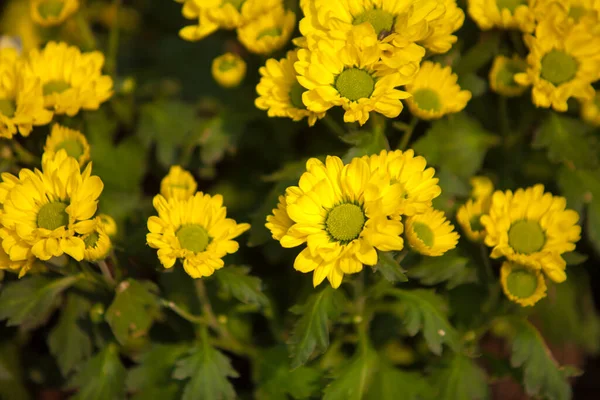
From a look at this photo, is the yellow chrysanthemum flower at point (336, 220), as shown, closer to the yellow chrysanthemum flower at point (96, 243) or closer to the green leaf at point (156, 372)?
the yellow chrysanthemum flower at point (96, 243)

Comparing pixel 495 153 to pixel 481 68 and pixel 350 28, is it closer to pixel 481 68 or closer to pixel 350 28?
pixel 481 68

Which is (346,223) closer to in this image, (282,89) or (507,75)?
(282,89)

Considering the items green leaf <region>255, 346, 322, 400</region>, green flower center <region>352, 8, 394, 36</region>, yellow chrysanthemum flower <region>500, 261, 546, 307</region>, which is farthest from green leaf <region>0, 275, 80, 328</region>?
yellow chrysanthemum flower <region>500, 261, 546, 307</region>

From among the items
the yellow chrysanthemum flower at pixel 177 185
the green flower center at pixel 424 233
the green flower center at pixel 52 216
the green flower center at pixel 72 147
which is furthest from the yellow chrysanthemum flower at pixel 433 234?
the green flower center at pixel 72 147

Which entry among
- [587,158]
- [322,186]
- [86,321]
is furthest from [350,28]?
[86,321]

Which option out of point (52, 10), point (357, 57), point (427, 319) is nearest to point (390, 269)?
point (427, 319)

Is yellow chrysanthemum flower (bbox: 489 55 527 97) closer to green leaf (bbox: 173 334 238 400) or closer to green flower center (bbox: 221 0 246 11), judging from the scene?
green flower center (bbox: 221 0 246 11)
